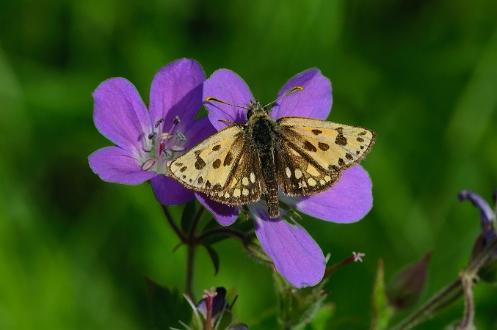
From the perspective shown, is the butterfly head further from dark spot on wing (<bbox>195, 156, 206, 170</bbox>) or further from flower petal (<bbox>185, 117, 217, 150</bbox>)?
dark spot on wing (<bbox>195, 156, 206, 170</bbox>)

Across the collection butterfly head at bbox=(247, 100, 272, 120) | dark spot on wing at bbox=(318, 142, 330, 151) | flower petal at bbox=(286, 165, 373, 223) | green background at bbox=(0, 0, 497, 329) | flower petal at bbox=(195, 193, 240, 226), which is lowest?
green background at bbox=(0, 0, 497, 329)

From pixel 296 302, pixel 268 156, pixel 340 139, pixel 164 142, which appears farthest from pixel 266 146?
pixel 296 302

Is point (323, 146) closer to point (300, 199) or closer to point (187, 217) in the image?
point (300, 199)

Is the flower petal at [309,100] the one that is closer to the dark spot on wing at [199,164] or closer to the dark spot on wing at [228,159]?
the dark spot on wing at [228,159]

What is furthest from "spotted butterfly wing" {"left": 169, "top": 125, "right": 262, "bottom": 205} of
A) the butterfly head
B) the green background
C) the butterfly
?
the green background

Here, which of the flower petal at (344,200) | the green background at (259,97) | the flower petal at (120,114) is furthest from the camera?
the green background at (259,97)

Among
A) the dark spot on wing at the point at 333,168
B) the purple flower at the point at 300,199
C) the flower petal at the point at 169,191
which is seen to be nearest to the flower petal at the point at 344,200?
the purple flower at the point at 300,199
